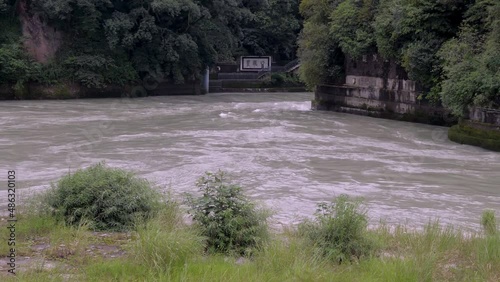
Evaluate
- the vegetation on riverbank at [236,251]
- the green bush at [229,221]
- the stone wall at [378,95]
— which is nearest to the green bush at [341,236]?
the vegetation on riverbank at [236,251]

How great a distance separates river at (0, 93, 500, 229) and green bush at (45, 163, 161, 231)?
8.46ft

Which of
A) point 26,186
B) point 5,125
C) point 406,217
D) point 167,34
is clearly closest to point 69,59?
point 167,34

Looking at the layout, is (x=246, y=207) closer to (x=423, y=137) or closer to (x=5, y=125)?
(x=423, y=137)

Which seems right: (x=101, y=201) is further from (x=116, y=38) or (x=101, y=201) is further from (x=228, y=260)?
(x=116, y=38)

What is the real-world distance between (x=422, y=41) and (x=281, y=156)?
10.4m

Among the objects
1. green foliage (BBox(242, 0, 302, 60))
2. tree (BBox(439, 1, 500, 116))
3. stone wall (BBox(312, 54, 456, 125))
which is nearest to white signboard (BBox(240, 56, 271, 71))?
green foliage (BBox(242, 0, 302, 60))

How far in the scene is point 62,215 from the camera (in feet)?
25.4

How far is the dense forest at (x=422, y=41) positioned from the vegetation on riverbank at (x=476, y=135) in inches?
24.3

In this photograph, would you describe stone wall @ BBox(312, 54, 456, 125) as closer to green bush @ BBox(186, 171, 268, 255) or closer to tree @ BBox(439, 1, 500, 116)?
tree @ BBox(439, 1, 500, 116)

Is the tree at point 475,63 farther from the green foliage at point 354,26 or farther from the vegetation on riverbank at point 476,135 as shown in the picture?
the green foliage at point 354,26

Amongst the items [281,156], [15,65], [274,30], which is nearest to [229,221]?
[281,156]

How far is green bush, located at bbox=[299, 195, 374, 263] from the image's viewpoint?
262 inches

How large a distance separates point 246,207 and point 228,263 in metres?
1.07

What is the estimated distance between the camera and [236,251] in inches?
265
